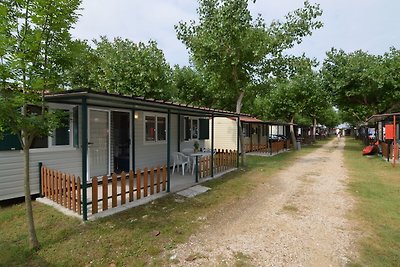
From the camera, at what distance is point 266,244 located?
418cm

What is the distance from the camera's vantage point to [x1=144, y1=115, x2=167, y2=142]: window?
9.81 metres

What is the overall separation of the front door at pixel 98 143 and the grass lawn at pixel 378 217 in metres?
7.27

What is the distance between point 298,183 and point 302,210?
3.28 metres

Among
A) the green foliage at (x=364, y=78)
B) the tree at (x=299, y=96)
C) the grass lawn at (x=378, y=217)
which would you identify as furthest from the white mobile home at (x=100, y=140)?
the tree at (x=299, y=96)

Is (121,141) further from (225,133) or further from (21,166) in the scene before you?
(225,133)

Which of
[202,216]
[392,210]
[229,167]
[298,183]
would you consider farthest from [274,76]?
[202,216]

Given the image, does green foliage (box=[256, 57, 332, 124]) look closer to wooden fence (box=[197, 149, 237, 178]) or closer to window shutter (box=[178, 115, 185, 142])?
wooden fence (box=[197, 149, 237, 178])

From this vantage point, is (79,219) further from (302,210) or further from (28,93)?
(302,210)

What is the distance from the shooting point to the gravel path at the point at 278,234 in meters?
3.73

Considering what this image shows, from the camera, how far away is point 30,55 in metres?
3.59

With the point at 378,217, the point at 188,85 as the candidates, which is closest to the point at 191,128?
the point at 378,217

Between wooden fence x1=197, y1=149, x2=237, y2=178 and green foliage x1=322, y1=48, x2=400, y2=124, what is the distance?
14.0 meters

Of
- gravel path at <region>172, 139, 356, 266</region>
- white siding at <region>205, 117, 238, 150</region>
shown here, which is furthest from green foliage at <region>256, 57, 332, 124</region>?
gravel path at <region>172, 139, 356, 266</region>

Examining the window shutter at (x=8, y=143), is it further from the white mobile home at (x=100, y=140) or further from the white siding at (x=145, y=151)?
the white siding at (x=145, y=151)
